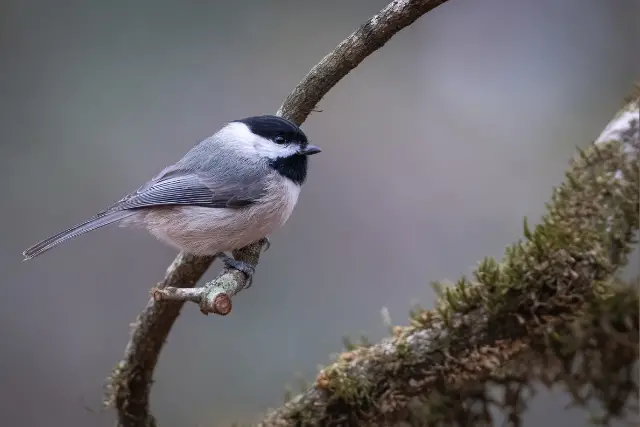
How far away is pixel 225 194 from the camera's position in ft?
5.53

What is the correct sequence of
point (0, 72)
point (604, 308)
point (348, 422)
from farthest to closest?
point (0, 72), point (604, 308), point (348, 422)

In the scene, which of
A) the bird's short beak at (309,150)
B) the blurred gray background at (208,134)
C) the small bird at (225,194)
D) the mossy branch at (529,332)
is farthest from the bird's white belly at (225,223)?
the blurred gray background at (208,134)

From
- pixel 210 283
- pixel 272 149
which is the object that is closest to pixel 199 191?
pixel 272 149

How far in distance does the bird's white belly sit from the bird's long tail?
0.14 meters

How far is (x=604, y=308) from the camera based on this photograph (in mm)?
1542

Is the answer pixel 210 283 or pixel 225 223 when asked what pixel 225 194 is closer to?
pixel 225 223

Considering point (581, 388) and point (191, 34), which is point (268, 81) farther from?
point (581, 388)

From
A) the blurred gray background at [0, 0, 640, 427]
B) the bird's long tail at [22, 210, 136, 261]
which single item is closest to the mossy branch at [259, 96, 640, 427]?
the bird's long tail at [22, 210, 136, 261]

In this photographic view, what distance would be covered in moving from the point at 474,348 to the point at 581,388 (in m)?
0.45

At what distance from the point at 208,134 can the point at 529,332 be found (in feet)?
5.40

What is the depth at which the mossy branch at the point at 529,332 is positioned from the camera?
130 centimetres

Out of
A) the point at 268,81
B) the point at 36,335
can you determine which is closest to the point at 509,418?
the point at 268,81

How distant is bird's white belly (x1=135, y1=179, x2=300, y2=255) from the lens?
5.33 ft

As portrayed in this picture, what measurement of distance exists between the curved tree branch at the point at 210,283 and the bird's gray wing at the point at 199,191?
151mm
